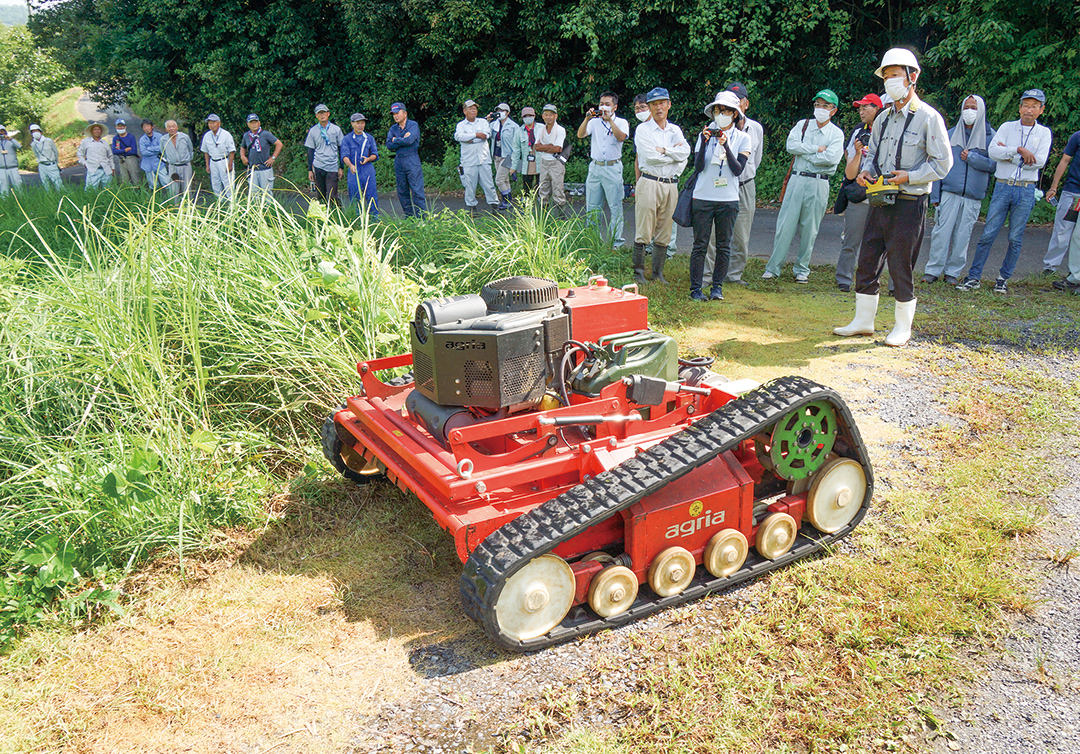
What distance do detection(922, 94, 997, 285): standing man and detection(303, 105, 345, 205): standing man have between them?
29.5 ft

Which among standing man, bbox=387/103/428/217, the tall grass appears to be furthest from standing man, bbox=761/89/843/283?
standing man, bbox=387/103/428/217

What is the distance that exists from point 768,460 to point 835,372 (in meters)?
2.72

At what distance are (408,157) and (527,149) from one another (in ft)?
6.46

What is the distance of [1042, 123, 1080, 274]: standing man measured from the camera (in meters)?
A: 8.17

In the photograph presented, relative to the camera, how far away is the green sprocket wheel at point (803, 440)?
139 inches

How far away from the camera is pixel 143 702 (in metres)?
2.87

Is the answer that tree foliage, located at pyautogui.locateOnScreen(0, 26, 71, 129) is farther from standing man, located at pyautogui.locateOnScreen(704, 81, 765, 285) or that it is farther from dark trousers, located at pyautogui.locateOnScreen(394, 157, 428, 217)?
standing man, located at pyautogui.locateOnScreen(704, 81, 765, 285)

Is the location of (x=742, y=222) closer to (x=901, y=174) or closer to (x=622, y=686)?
(x=901, y=174)

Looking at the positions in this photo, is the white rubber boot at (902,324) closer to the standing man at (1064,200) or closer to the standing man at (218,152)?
the standing man at (1064,200)

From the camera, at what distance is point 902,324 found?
21.5ft

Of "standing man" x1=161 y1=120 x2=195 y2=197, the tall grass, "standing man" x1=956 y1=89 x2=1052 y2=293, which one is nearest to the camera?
the tall grass

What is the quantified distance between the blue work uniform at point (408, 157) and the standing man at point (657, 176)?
5.22 metres

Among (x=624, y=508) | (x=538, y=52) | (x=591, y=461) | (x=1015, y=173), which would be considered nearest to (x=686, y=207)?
(x=1015, y=173)

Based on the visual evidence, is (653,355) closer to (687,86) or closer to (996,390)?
(996,390)
